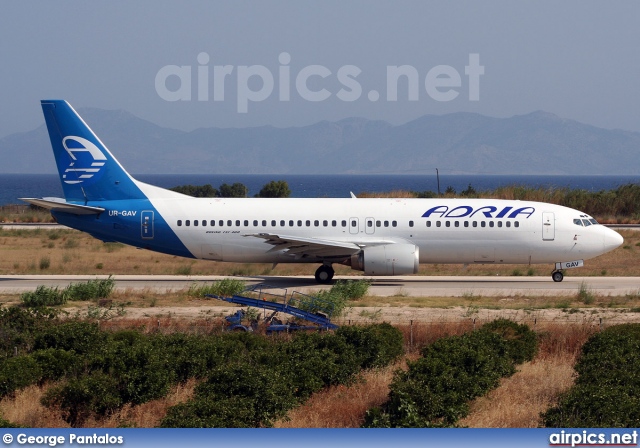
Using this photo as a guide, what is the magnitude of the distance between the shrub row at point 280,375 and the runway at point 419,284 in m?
11.7

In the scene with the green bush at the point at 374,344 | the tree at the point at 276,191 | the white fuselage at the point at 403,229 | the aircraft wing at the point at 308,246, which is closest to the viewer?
the green bush at the point at 374,344

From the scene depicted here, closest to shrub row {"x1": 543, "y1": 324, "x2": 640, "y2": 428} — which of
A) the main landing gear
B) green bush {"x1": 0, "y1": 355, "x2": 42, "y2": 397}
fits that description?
green bush {"x1": 0, "y1": 355, "x2": 42, "y2": 397}

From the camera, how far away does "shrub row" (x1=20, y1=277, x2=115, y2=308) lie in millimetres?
29094

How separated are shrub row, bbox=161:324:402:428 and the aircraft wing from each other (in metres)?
11.9

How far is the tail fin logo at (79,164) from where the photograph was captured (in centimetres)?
3559

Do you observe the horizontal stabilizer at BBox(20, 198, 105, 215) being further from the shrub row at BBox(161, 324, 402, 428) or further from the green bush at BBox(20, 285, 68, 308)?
the shrub row at BBox(161, 324, 402, 428)

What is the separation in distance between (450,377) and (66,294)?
16.9 metres

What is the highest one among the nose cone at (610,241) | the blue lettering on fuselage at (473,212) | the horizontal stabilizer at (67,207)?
the horizontal stabilizer at (67,207)

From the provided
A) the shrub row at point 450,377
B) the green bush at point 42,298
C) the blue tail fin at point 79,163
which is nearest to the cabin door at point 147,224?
the blue tail fin at point 79,163

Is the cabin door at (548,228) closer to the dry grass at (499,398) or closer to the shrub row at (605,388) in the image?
the dry grass at (499,398)

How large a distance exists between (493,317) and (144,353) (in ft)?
39.5

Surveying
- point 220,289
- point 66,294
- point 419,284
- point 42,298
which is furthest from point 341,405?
point 419,284

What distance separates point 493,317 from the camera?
2681cm

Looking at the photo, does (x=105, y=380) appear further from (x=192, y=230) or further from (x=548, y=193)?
(x=548, y=193)
